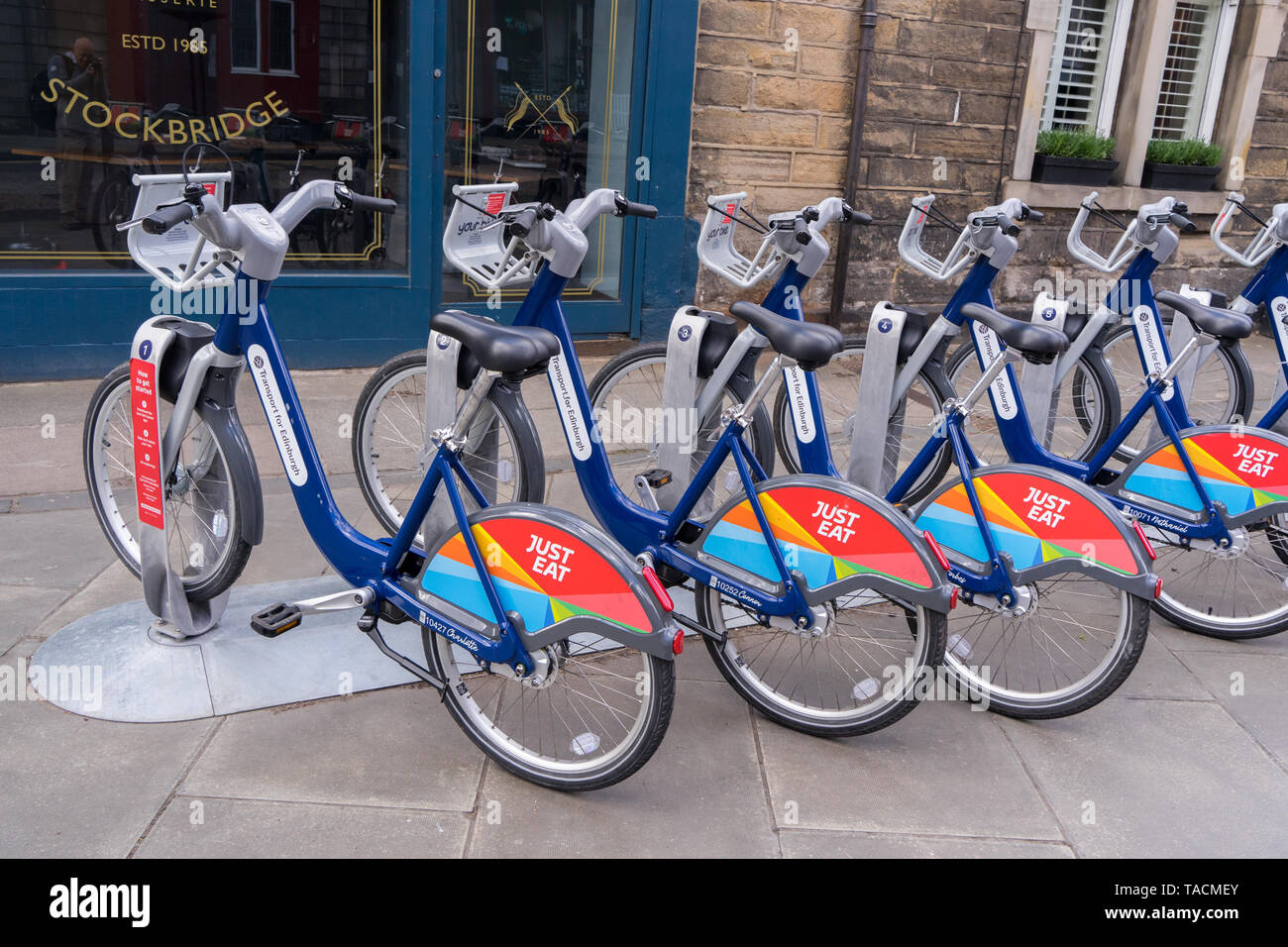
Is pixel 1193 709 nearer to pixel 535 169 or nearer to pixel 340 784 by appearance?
pixel 340 784

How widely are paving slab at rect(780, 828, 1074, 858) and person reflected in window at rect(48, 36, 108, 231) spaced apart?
5.19 m

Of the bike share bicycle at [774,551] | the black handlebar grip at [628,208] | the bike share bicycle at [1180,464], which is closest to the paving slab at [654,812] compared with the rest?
the bike share bicycle at [774,551]

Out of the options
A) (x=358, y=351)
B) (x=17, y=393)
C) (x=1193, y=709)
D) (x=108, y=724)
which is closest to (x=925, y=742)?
(x=1193, y=709)

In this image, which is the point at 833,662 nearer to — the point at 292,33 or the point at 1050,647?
the point at 1050,647

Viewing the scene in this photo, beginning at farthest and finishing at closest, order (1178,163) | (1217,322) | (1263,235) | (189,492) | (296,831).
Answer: (1178,163)
(1263,235)
(1217,322)
(189,492)
(296,831)

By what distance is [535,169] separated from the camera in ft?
23.5

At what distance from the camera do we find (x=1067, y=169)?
846 centimetres

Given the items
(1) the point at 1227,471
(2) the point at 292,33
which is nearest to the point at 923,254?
(1) the point at 1227,471

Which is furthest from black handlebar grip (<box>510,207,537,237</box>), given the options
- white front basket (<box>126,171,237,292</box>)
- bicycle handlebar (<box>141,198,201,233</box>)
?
bicycle handlebar (<box>141,198,201,233</box>)

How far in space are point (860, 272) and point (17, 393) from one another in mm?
5286

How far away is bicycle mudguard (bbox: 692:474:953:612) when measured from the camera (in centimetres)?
312

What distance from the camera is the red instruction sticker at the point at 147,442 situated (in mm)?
3387

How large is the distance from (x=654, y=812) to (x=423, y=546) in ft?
3.93

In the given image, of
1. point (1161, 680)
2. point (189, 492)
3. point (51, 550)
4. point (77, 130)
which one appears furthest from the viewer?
point (77, 130)
